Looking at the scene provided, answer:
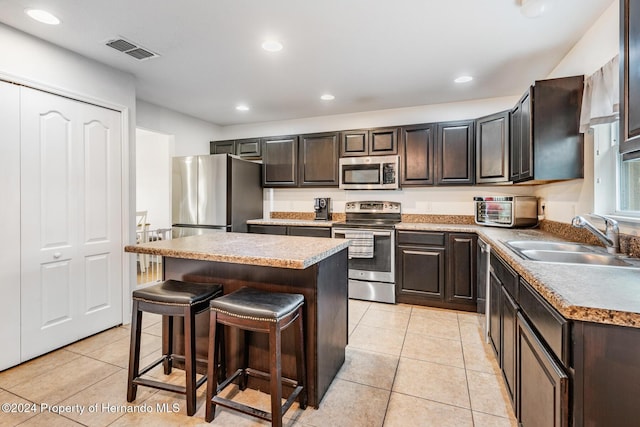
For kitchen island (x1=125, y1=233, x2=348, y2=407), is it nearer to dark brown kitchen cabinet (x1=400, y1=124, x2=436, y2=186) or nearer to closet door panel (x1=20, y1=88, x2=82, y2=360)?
closet door panel (x1=20, y1=88, x2=82, y2=360)

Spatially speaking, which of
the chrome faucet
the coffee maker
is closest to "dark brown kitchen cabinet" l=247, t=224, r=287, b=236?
the coffee maker

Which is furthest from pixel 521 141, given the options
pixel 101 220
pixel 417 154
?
pixel 101 220

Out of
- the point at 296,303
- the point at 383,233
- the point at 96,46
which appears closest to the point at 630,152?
the point at 296,303

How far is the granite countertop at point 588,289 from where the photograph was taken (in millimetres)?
896

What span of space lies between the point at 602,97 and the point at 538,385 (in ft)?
5.81

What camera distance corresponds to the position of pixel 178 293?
1.79 metres

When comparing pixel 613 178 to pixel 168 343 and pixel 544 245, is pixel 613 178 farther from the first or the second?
pixel 168 343

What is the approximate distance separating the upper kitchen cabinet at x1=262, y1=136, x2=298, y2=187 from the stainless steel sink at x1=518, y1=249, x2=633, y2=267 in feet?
10.3

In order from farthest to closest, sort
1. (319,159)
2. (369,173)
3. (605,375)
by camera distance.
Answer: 1. (319,159)
2. (369,173)
3. (605,375)

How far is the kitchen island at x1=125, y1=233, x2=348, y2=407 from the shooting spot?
1.78 metres

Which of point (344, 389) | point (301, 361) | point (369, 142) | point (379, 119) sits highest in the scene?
point (379, 119)

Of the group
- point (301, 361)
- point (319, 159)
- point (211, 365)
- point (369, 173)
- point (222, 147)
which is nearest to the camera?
point (211, 365)

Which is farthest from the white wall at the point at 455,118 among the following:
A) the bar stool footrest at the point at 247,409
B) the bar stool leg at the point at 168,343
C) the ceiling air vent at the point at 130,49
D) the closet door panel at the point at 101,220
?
the bar stool leg at the point at 168,343

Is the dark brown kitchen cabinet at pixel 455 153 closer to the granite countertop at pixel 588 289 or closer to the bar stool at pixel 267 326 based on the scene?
the granite countertop at pixel 588 289
